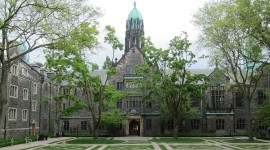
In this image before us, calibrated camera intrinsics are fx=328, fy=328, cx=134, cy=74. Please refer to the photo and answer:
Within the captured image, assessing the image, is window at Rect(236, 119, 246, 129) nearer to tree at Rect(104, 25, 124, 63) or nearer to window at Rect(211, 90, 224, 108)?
window at Rect(211, 90, 224, 108)

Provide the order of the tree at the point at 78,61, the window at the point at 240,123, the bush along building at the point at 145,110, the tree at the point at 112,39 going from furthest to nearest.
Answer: the window at the point at 240,123 → the bush along building at the point at 145,110 → the tree at the point at 112,39 → the tree at the point at 78,61

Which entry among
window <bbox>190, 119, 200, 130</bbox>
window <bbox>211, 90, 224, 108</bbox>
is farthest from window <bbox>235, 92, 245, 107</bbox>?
window <bbox>190, 119, 200, 130</bbox>

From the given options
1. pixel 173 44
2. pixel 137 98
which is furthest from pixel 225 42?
pixel 137 98

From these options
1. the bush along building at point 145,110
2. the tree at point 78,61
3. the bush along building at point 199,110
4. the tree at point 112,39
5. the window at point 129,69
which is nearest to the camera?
the tree at point 78,61

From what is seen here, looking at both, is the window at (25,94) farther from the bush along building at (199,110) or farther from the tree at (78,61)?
the bush along building at (199,110)

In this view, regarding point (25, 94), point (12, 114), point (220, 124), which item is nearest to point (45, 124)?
point (25, 94)

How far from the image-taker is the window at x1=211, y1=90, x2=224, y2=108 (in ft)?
172

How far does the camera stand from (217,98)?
5259cm

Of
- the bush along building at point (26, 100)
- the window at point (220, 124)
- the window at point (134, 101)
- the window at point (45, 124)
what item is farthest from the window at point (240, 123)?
the window at point (45, 124)

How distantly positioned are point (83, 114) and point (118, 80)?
27.3 ft

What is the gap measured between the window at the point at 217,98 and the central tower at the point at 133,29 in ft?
78.7

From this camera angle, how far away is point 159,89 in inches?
1578

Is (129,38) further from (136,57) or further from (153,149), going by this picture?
(153,149)

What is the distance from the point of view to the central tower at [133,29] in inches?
2847
